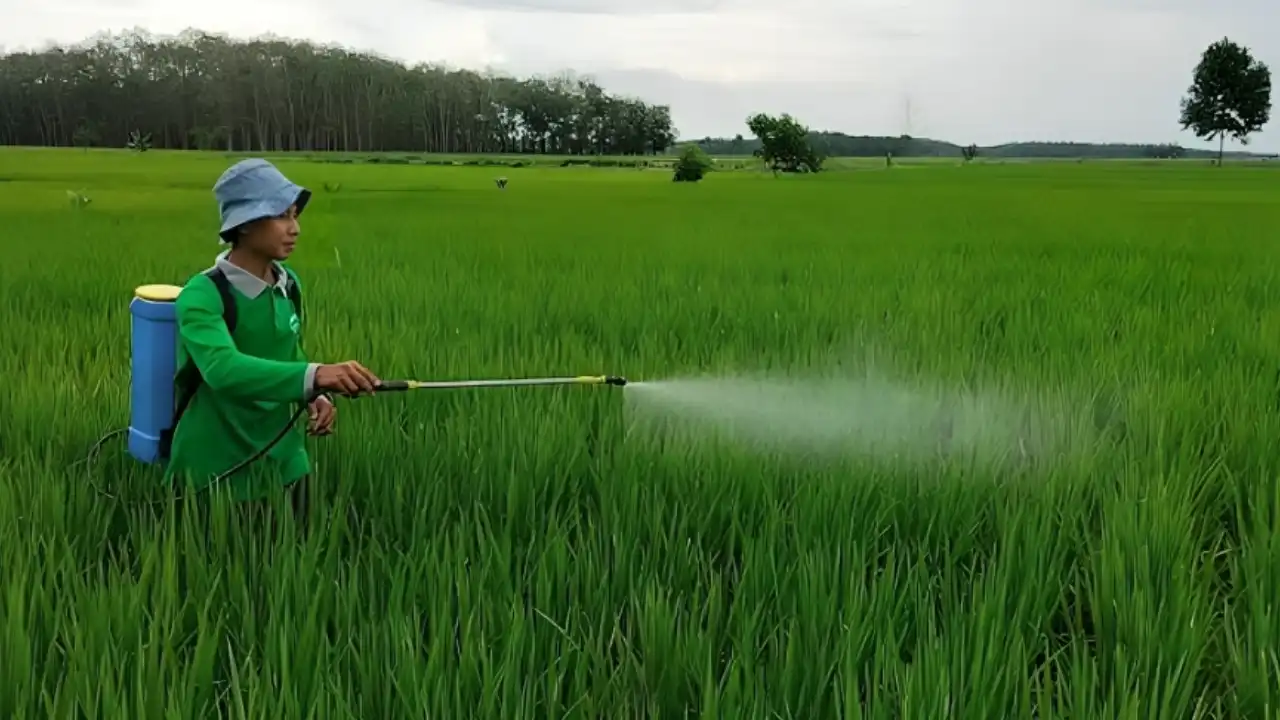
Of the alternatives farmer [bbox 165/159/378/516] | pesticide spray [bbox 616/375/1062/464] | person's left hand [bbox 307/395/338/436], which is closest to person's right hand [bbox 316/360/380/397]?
farmer [bbox 165/159/378/516]

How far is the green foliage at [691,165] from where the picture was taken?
31.8 meters

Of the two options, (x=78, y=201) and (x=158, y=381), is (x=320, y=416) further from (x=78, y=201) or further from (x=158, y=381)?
(x=78, y=201)

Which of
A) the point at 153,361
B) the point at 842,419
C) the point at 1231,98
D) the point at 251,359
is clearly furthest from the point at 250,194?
the point at 1231,98

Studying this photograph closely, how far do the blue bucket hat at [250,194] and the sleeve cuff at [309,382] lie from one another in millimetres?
320

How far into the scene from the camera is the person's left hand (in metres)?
2.20

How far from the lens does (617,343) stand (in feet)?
12.8

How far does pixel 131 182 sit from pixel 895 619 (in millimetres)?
18598

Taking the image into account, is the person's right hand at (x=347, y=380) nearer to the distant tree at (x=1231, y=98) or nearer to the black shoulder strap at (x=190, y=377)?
the black shoulder strap at (x=190, y=377)

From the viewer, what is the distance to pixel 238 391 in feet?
6.20

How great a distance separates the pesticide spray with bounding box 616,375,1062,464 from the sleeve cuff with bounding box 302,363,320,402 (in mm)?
829

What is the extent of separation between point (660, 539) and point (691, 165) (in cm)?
3096

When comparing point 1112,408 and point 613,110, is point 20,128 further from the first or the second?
point 1112,408

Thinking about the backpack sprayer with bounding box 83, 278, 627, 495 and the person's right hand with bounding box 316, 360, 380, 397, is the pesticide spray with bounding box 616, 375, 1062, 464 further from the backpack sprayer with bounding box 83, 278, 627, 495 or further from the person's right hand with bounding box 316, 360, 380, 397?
the person's right hand with bounding box 316, 360, 380, 397

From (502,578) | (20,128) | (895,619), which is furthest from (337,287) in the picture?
(20,128)
